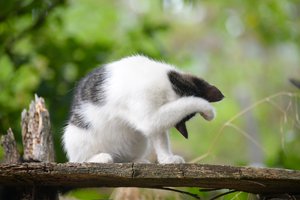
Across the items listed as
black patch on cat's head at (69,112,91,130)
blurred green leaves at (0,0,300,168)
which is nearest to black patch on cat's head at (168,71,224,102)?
black patch on cat's head at (69,112,91,130)

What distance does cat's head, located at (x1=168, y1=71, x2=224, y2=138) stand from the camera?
285 cm

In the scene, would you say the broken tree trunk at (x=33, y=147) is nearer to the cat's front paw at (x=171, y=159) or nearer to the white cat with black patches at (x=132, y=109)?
the white cat with black patches at (x=132, y=109)

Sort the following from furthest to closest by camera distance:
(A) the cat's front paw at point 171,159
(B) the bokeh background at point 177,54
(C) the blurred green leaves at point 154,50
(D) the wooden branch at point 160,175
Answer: (C) the blurred green leaves at point 154,50 < (B) the bokeh background at point 177,54 < (A) the cat's front paw at point 171,159 < (D) the wooden branch at point 160,175

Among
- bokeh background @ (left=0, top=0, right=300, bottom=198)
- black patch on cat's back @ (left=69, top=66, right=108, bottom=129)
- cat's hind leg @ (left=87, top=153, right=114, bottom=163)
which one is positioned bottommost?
cat's hind leg @ (left=87, top=153, right=114, bottom=163)

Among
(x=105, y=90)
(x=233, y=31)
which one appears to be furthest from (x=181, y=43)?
(x=105, y=90)

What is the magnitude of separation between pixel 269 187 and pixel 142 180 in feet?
1.77

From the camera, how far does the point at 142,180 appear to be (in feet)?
8.35

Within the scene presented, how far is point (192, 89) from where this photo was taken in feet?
9.41

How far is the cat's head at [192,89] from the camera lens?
9.34 feet

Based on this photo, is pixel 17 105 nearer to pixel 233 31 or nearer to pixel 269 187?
pixel 269 187

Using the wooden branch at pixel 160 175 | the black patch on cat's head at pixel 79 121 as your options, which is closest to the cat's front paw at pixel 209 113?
the wooden branch at pixel 160 175

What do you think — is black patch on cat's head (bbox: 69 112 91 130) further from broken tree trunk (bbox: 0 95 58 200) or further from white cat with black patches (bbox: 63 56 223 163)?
broken tree trunk (bbox: 0 95 58 200)

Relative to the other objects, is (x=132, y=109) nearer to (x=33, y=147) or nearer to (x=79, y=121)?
(x=79, y=121)

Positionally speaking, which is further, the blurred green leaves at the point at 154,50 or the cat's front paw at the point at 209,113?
the blurred green leaves at the point at 154,50
